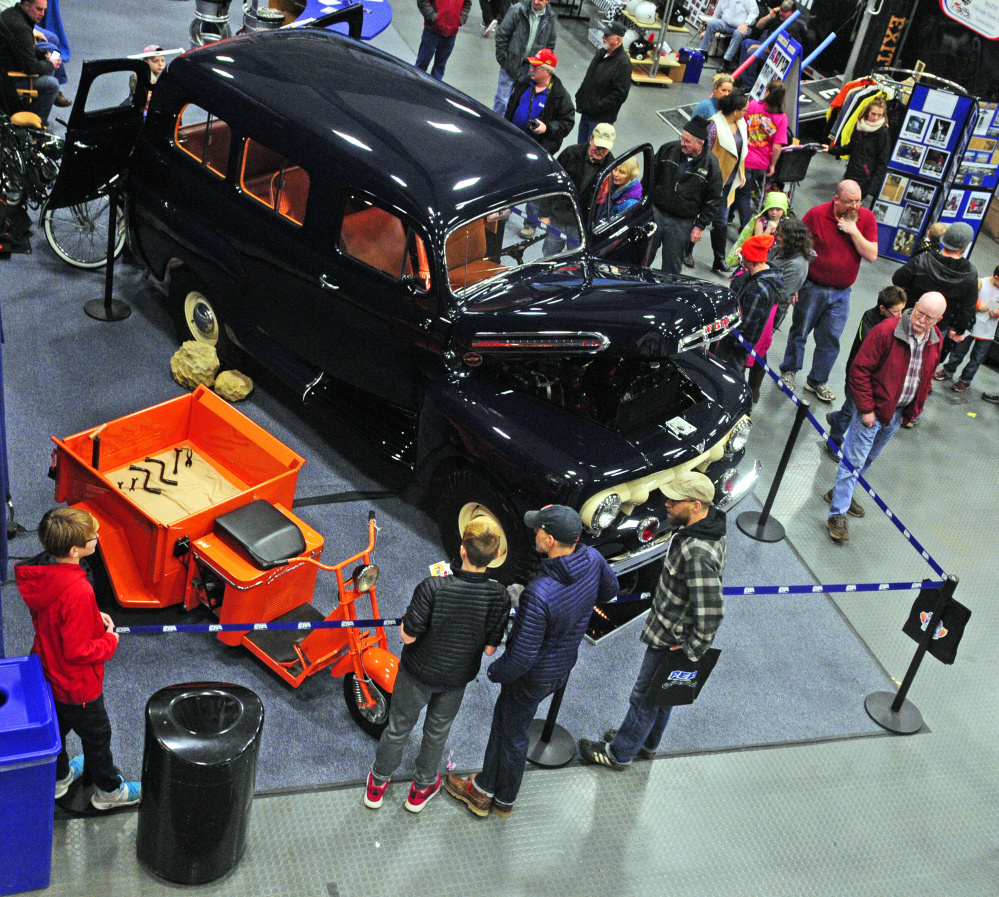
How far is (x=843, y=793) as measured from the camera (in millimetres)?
5523

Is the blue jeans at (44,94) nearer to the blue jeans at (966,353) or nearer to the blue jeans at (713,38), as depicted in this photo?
the blue jeans at (966,353)

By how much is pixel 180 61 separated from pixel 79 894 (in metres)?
5.36

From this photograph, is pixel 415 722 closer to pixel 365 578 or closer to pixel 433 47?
pixel 365 578

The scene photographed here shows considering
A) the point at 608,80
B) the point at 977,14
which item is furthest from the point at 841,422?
the point at 977,14

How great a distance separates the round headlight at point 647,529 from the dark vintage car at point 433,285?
0.01 m

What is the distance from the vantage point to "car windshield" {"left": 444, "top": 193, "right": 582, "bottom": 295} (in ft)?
20.4

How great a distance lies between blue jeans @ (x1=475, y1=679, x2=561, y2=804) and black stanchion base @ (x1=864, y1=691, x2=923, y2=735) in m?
2.19

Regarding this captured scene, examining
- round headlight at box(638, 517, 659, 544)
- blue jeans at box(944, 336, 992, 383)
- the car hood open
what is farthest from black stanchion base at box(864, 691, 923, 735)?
blue jeans at box(944, 336, 992, 383)

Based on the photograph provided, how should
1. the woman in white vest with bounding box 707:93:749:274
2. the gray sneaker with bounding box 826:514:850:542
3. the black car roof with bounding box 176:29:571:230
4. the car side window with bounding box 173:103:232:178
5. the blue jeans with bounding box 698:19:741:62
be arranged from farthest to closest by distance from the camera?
the blue jeans with bounding box 698:19:741:62
the woman in white vest with bounding box 707:93:749:274
the gray sneaker with bounding box 826:514:850:542
the car side window with bounding box 173:103:232:178
the black car roof with bounding box 176:29:571:230

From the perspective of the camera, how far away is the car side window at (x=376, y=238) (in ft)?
20.6

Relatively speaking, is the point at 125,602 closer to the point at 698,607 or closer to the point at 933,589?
the point at 698,607

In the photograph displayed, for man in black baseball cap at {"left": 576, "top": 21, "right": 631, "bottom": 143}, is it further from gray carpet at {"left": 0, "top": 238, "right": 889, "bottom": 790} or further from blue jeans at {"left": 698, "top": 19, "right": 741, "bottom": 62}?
blue jeans at {"left": 698, "top": 19, "right": 741, "bottom": 62}

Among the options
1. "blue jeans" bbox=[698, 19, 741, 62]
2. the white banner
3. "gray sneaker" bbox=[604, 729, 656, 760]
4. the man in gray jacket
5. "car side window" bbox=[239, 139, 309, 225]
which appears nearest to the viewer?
"gray sneaker" bbox=[604, 729, 656, 760]

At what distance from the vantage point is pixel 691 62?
15.5m
